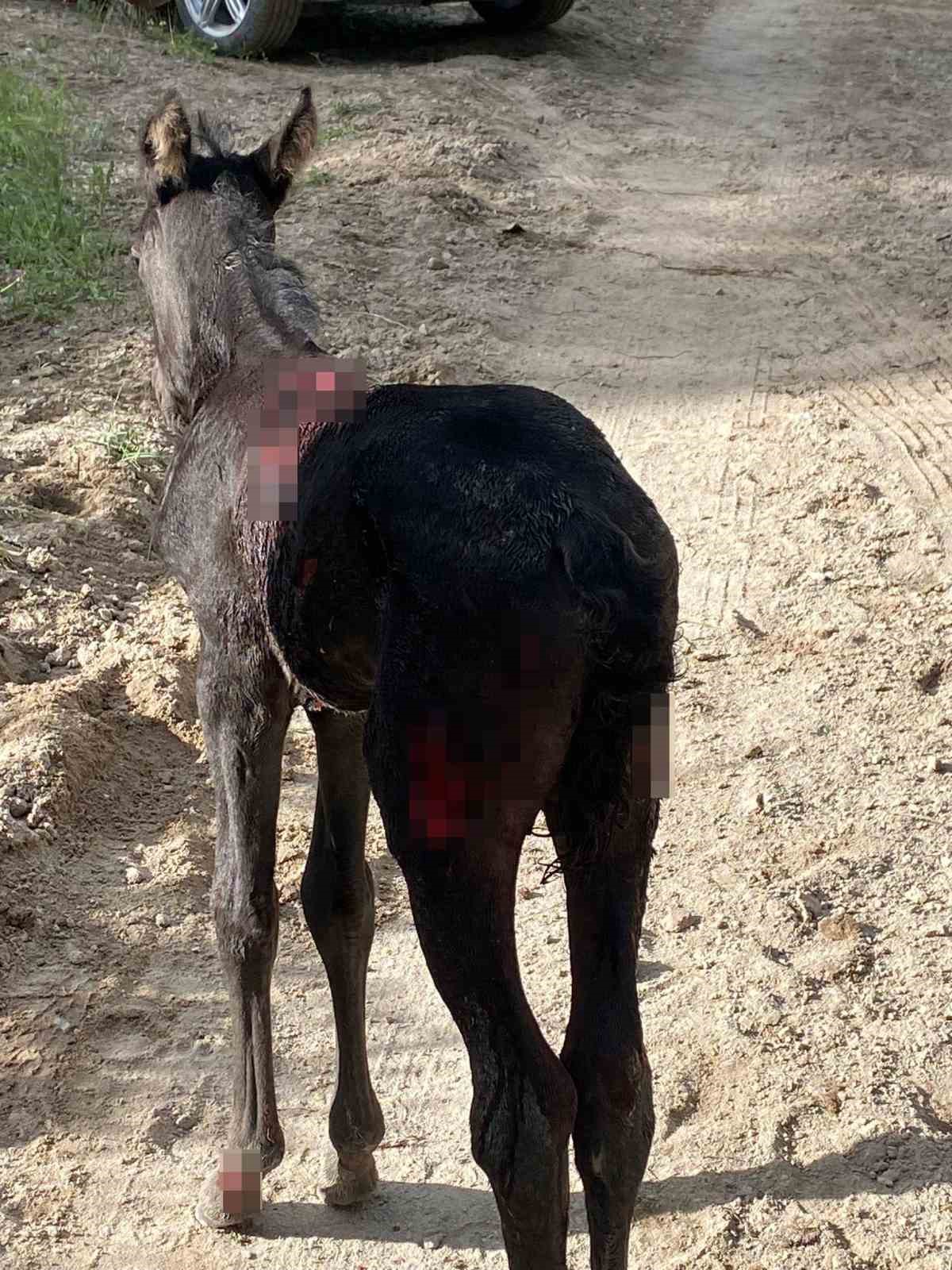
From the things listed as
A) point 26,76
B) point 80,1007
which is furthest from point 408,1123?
point 26,76

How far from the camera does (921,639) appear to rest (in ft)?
18.7

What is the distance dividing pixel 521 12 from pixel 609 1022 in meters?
11.7

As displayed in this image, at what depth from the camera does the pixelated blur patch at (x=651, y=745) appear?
2.67 m

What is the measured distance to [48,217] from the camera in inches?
324

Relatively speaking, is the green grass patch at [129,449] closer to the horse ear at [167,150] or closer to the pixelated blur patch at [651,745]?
the horse ear at [167,150]

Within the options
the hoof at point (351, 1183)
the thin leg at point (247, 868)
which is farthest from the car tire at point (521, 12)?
the hoof at point (351, 1183)

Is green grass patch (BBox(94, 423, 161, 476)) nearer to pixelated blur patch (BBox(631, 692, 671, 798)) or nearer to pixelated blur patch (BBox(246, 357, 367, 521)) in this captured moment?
pixelated blur patch (BBox(246, 357, 367, 521))

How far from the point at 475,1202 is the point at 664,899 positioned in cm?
129

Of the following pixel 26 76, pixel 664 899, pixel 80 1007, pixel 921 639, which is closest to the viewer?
pixel 80 1007

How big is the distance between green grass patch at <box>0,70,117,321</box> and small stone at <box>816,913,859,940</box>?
5.36 meters

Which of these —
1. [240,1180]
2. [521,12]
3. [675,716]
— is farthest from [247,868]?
[521,12]

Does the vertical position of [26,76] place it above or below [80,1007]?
above

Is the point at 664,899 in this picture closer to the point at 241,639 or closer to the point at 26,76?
the point at 241,639

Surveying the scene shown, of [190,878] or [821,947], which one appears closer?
[821,947]
